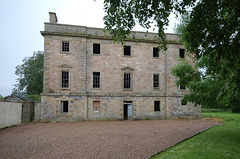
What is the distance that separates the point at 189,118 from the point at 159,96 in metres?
4.65

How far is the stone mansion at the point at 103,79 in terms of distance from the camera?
794 inches

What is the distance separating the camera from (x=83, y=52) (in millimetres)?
21172

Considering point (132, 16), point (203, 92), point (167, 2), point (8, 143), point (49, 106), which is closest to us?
point (167, 2)

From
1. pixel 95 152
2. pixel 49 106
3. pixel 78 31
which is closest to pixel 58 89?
pixel 49 106

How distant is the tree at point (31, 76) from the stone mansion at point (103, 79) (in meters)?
18.3

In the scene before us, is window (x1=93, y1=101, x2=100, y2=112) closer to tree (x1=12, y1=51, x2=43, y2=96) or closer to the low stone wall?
the low stone wall

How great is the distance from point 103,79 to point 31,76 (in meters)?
22.5

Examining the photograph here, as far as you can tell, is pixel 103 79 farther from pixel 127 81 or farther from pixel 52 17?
pixel 52 17

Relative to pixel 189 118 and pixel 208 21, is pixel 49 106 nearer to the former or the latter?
pixel 189 118

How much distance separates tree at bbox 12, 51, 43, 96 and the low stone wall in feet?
63.6

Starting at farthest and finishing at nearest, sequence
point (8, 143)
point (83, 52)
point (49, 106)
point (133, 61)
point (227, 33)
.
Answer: point (133, 61) < point (83, 52) < point (49, 106) < point (8, 143) < point (227, 33)

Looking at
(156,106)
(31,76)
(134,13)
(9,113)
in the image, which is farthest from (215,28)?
(31,76)

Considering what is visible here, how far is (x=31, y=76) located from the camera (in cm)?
3775

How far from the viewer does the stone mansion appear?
20.2m
